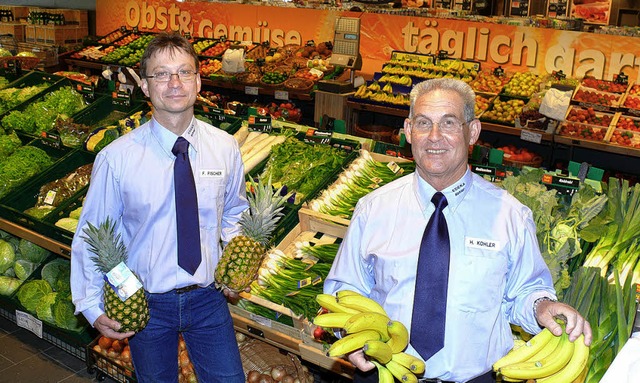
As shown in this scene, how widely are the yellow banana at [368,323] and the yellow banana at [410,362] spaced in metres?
0.07

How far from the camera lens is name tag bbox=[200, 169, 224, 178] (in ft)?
9.73

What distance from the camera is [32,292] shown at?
15.6 ft

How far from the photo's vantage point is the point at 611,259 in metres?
3.49

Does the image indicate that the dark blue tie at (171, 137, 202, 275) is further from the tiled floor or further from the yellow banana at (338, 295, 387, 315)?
the tiled floor

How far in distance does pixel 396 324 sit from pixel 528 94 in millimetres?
5875

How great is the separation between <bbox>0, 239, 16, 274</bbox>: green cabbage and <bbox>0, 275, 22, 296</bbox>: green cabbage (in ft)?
0.50

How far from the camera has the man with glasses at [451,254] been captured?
2250mm

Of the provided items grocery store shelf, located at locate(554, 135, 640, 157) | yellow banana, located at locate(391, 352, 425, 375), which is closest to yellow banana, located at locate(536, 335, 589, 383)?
yellow banana, located at locate(391, 352, 425, 375)

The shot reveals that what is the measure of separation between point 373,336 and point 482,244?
495mm

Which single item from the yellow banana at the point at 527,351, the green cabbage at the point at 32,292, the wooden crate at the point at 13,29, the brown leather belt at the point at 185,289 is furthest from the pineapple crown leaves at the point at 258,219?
the wooden crate at the point at 13,29

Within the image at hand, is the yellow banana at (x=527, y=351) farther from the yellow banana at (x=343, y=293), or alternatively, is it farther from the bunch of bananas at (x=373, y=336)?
the yellow banana at (x=343, y=293)

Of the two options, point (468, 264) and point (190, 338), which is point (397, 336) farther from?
point (190, 338)

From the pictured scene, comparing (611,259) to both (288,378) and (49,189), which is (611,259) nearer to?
(288,378)

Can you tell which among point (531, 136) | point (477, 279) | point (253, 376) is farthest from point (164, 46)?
point (531, 136)
